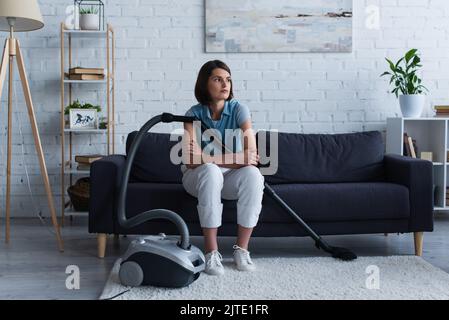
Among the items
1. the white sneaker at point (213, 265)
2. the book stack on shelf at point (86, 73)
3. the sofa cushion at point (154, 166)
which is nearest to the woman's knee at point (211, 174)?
the white sneaker at point (213, 265)

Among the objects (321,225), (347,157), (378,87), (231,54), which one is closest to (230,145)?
A: (321,225)

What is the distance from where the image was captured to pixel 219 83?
10.3 ft

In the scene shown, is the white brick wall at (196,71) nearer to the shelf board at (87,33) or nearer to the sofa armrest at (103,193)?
the shelf board at (87,33)

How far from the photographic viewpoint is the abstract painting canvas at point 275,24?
14.7 ft

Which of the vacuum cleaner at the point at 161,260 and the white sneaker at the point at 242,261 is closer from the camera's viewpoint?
the vacuum cleaner at the point at 161,260

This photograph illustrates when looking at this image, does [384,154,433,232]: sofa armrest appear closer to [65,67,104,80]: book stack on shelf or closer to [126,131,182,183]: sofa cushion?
[126,131,182,183]: sofa cushion

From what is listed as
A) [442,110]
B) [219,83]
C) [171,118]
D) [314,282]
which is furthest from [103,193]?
[442,110]

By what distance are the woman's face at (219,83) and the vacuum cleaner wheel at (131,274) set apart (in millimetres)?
1027

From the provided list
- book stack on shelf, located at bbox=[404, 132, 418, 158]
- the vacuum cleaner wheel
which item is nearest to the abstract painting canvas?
book stack on shelf, located at bbox=[404, 132, 418, 158]

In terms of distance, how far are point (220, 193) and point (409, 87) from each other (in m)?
1.98

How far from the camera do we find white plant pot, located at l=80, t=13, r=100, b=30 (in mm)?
4199

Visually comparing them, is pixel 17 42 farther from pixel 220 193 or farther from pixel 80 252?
pixel 220 193
